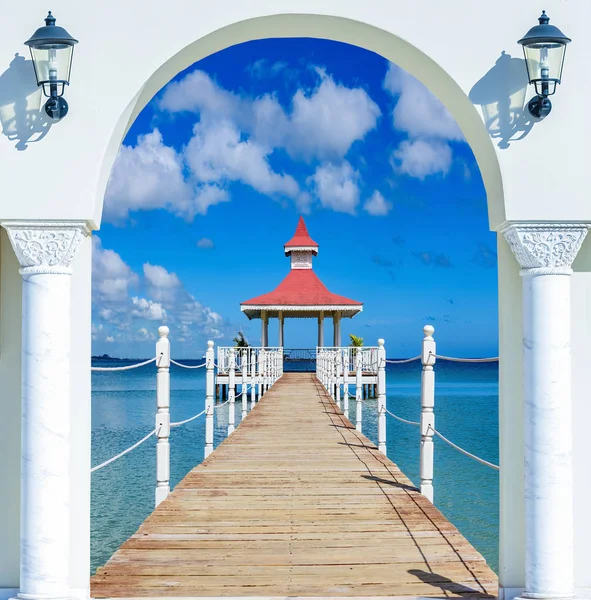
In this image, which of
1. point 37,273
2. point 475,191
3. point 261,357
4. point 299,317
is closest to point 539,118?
point 37,273

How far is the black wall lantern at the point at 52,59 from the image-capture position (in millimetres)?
2732

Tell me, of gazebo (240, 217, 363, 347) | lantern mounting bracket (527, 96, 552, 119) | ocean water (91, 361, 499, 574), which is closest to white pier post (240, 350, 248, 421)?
ocean water (91, 361, 499, 574)

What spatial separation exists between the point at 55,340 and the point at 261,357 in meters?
14.7

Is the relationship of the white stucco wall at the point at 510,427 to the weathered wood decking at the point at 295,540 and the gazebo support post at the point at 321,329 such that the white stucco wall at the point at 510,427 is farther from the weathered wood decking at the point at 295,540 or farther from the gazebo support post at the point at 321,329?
the gazebo support post at the point at 321,329

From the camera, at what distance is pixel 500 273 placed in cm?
321

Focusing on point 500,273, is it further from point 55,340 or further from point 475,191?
point 475,191

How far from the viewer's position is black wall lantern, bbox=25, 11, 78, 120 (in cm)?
273

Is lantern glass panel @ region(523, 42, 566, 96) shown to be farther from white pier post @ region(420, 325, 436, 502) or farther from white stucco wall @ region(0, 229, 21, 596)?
white stucco wall @ region(0, 229, 21, 596)

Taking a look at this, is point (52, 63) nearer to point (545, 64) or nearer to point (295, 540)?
point (545, 64)

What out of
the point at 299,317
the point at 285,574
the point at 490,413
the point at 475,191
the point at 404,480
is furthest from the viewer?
the point at 475,191

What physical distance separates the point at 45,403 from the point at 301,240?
972 inches

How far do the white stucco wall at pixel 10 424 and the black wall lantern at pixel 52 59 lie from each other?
2.76 ft

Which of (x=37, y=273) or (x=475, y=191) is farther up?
(x=475, y=191)

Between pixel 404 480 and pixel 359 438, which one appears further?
pixel 359 438
